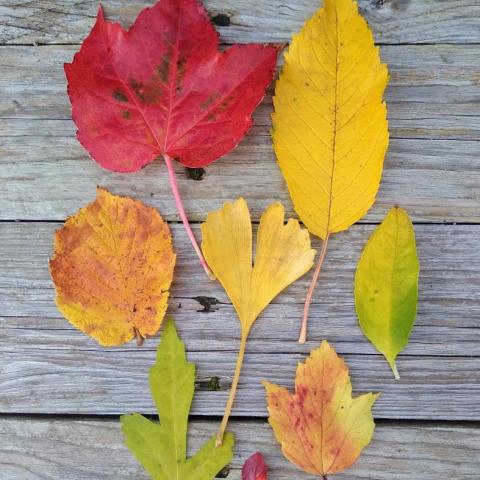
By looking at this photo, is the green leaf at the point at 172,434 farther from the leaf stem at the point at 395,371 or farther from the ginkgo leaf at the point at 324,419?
the leaf stem at the point at 395,371

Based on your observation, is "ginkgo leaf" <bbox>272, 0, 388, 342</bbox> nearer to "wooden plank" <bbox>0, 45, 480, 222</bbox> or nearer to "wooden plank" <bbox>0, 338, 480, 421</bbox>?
"wooden plank" <bbox>0, 45, 480, 222</bbox>

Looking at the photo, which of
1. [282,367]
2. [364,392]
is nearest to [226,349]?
[282,367]

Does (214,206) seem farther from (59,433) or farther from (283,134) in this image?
(59,433)

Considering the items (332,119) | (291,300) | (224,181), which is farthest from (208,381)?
(332,119)

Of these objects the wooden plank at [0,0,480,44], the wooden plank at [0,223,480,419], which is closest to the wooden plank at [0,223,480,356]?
the wooden plank at [0,223,480,419]

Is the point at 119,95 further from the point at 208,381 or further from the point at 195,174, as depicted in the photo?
the point at 208,381

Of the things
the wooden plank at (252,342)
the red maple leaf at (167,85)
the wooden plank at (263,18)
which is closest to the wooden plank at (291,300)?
the wooden plank at (252,342)
